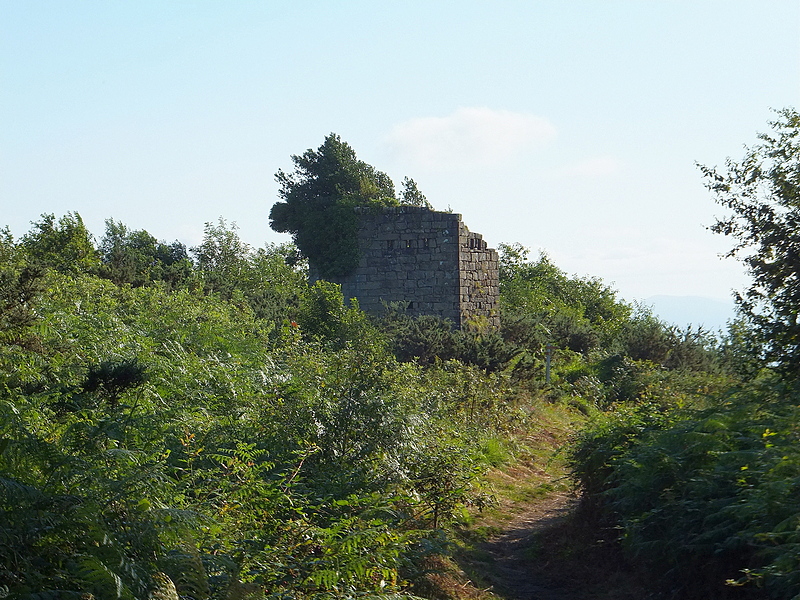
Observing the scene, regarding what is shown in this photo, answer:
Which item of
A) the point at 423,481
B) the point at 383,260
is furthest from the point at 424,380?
the point at 383,260

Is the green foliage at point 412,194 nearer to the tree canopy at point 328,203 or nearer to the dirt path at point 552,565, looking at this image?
the tree canopy at point 328,203

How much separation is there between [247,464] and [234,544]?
1.20m

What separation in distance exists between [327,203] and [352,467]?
14.2 m

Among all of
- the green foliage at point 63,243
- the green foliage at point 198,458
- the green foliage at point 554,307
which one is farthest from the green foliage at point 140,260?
the green foliage at point 554,307

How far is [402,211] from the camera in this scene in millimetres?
19234

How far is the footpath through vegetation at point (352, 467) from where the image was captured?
372 cm

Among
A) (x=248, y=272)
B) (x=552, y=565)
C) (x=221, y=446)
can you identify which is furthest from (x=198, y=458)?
(x=248, y=272)

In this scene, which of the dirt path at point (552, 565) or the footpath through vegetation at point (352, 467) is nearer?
the footpath through vegetation at point (352, 467)

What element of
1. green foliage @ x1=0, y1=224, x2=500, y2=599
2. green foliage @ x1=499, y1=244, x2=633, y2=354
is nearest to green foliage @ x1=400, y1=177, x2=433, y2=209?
green foliage @ x1=499, y1=244, x2=633, y2=354

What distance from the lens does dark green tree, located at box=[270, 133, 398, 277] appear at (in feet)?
63.5

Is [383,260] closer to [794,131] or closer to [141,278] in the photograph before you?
[141,278]

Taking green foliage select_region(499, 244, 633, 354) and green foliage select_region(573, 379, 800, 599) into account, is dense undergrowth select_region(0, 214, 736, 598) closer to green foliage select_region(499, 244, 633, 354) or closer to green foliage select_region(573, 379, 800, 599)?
green foliage select_region(573, 379, 800, 599)

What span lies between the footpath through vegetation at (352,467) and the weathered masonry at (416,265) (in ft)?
20.4

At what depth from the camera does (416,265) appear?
19.0 metres
